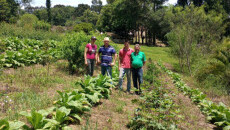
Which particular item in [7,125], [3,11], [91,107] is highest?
[3,11]

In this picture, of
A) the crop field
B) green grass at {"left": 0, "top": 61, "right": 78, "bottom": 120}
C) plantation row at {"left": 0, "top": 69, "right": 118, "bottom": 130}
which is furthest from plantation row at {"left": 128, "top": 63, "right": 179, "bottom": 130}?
green grass at {"left": 0, "top": 61, "right": 78, "bottom": 120}

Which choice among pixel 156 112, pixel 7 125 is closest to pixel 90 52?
pixel 156 112

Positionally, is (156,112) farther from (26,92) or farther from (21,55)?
(21,55)

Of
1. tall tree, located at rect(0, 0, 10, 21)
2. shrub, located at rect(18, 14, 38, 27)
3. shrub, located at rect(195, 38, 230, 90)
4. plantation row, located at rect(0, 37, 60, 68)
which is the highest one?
tall tree, located at rect(0, 0, 10, 21)

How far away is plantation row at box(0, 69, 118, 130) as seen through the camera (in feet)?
9.63

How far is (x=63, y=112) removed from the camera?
3.25 m

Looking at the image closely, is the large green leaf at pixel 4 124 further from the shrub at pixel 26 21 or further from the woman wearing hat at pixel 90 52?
the shrub at pixel 26 21

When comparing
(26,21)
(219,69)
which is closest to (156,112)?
(219,69)

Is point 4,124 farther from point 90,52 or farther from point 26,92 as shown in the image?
point 90,52

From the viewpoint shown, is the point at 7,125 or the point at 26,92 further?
the point at 26,92

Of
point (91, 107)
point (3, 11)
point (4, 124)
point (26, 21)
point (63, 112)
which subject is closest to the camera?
point (4, 124)

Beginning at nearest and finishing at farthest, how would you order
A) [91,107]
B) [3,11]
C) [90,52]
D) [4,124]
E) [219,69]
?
[4,124] → [91,107] → [90,52] → [219,69] → [3,11]

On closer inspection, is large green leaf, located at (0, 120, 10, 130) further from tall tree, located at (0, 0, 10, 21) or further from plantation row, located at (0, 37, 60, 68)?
tall tree, located at (0, 0, 10, 21)

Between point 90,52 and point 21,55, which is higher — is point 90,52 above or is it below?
above
